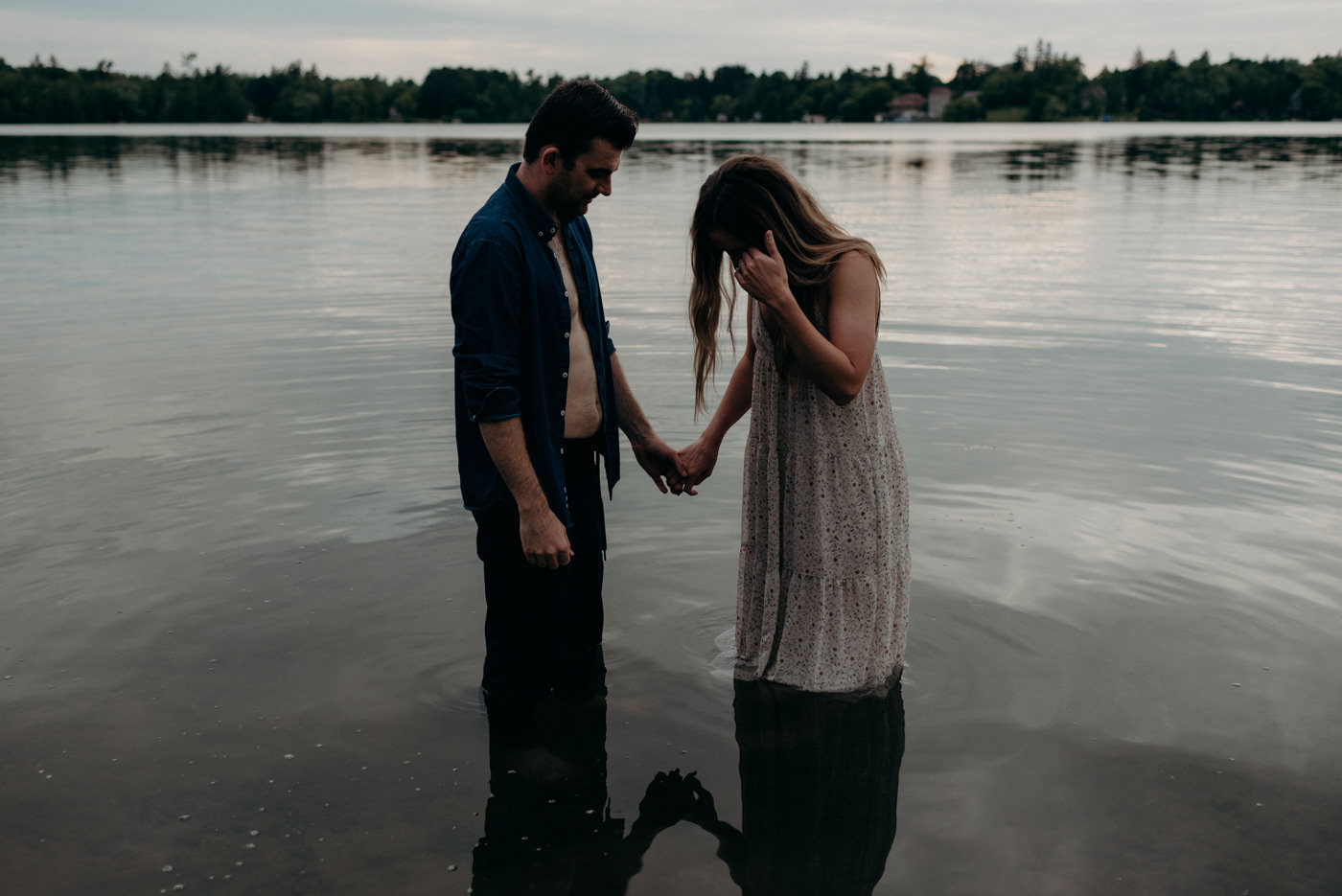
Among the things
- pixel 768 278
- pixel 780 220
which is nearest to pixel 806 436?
pixel 768 278

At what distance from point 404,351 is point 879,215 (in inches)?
648

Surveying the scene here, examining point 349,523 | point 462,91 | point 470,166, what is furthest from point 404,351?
point 462,91

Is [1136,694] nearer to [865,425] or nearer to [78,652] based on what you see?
[865,425]

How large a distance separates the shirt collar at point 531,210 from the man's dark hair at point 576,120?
125 millimetres

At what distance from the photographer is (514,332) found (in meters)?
3.65

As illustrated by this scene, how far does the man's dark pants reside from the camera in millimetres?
3965

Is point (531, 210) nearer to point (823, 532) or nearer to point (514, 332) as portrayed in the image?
point (514, 332)

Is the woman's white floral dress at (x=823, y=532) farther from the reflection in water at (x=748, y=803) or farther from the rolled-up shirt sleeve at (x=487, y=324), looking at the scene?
the rolled-up shirt sleeve at (x=487, y=324)

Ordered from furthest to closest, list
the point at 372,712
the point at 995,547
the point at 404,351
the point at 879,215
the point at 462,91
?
the point at 462,91
the point at 879,215
the point at 404,351
the point at 995,547
the point at 372,712

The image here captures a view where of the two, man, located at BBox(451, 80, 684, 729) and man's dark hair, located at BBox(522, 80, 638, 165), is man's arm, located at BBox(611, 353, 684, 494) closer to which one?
man, located at BBox(451, 80, 684, 729)

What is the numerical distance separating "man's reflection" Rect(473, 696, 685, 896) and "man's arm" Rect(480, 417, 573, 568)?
2.93ft

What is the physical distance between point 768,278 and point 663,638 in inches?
91.7

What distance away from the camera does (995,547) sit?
637 cm

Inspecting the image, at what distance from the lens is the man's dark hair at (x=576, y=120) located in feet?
11.9
